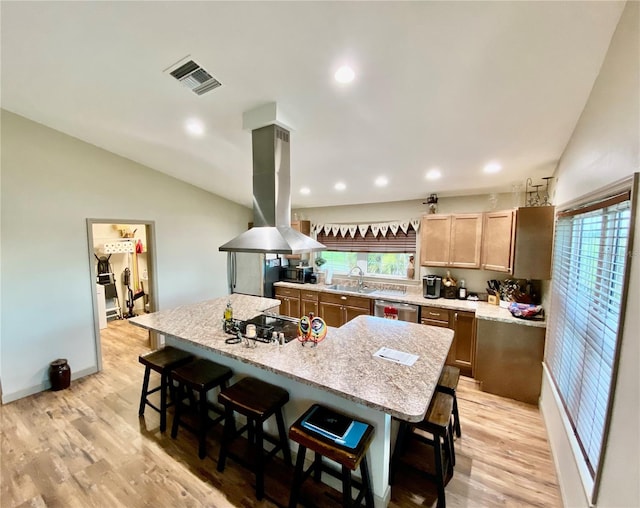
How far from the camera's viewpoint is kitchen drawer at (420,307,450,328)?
342cm

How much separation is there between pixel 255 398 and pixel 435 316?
2533 millimetres

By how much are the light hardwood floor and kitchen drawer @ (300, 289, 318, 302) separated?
2.47 metres

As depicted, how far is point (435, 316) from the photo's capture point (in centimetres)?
349

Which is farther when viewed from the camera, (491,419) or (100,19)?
(491,419)

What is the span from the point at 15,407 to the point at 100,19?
374 cm

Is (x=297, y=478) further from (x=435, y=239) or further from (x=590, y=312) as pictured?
(x=435, y=239)

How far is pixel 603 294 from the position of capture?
4.72 ft

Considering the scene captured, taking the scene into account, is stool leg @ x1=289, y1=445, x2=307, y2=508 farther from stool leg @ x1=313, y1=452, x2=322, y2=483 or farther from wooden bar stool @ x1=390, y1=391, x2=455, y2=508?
wooden bar stool @ x1=390, y1=391, x2=455, y2=508

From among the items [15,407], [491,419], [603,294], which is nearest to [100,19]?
[603,294]

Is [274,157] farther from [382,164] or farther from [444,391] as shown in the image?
[444,391]

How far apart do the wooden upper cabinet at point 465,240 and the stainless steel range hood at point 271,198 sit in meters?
2.11

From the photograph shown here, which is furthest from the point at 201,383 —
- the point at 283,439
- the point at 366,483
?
the point at 366,483

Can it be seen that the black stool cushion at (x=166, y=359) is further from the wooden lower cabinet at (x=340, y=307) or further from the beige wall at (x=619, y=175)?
the beige wall at (x=619, y=175)

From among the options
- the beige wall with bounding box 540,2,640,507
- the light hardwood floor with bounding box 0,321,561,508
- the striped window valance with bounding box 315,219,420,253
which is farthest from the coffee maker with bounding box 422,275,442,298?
the beige wall with bounding box 540,2,640,507
